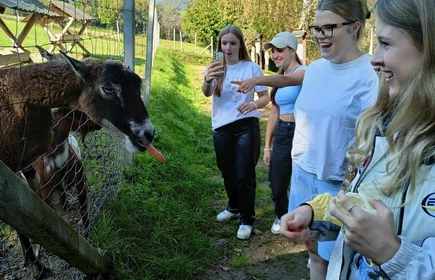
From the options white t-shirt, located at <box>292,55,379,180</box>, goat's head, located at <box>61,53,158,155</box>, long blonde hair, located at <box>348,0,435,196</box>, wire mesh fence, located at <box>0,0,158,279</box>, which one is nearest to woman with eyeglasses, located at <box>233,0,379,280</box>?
white t-shirt, located at <box>292,55,379,180</box>

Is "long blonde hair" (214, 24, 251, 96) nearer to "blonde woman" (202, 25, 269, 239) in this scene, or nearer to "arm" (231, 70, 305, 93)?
"blonde woman" (202, 25, 269, 239)

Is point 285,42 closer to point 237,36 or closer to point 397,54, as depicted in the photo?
point 237,36

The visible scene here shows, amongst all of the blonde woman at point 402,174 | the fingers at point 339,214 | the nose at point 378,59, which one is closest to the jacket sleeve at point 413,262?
the blonde woman at point 402,174

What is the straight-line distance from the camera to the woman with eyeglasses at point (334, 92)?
233cm

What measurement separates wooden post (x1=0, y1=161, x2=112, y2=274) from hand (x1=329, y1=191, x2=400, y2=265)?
3.44 ft

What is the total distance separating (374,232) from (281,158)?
8.73 feet

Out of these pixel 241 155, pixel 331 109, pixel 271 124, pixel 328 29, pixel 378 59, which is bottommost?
pixel 241 155

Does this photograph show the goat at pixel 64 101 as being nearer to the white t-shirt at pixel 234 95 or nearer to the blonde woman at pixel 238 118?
the blonde woman at pixel 238 118

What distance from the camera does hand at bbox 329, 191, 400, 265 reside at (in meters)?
1.04

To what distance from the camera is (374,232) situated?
1045 mm

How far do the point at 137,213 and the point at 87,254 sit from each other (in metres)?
1.38

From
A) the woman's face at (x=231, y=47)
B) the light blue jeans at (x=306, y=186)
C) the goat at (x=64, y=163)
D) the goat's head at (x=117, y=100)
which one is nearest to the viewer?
the goat's head at (x=117, y=100)

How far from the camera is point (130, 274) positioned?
3008 millimetres

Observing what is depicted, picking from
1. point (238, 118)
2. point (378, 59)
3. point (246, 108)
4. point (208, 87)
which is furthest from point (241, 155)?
point (378, 59)
